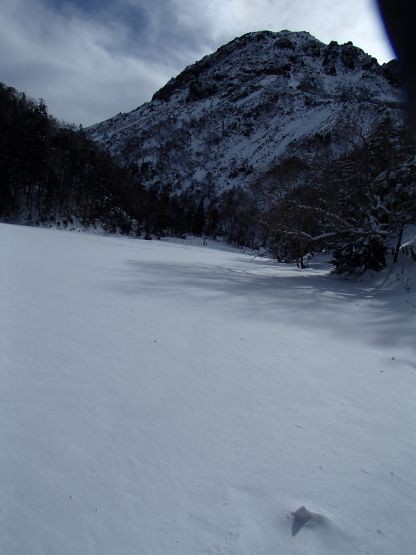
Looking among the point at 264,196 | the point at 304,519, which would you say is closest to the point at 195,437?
the point at 304,519

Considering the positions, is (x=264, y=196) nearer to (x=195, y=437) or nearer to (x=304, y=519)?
(x=195, y=437)

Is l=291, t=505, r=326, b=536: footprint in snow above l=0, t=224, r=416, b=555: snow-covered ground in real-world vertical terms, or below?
below

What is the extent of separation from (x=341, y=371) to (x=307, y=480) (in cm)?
206

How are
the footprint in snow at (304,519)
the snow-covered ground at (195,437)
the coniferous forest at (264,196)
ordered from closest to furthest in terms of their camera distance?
the snow-covered ground at (195,437) < the footprint in snow at (304,519) < the coniferous forest at (264,196)

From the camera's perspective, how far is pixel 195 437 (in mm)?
2486

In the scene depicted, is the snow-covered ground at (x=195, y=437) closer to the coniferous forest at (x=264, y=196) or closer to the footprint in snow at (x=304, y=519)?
the footprint in snow at (x=304, y=519)

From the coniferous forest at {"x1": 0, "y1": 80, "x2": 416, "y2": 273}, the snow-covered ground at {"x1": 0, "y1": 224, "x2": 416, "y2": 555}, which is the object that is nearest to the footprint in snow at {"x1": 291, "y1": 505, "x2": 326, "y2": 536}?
the snow-covered ground at {"x1": 0, "y1": 224, "x2": 416, "y2": 555}

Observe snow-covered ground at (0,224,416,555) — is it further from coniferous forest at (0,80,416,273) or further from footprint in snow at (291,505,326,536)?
coniferous forest at (0,80,416,273)

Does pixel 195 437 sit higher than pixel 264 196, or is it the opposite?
pixel 264 196

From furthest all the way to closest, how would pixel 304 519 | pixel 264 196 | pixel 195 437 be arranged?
pixel 264 196 → pixel 195 437 → pixel 304 519

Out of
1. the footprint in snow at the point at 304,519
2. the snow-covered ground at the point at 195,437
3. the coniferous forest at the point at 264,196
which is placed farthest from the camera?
the coniferous forest at the point at 264,196

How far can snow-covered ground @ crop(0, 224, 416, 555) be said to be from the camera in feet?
5.71

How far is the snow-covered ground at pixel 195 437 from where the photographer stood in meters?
1.74

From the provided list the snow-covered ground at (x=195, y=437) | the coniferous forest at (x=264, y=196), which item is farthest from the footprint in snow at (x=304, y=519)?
the coniferous forest at (x=264, y=196)
